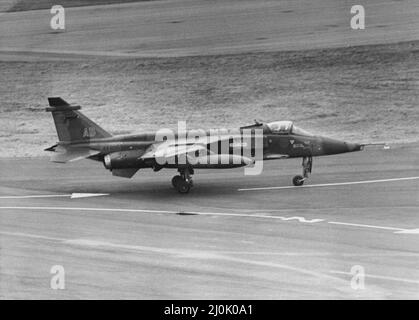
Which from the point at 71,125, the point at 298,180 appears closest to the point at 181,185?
the point at 298,180

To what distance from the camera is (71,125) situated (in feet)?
121

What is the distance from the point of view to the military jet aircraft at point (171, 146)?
3635 cm

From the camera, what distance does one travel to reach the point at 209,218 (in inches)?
1273

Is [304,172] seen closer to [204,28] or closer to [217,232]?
[217,232]

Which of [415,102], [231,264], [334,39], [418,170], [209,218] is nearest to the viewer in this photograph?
[231,264]

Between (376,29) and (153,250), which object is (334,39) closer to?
→ (376,29)

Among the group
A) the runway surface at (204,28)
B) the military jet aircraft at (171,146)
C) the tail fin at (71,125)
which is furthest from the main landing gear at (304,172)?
the runway surface at (204,28)

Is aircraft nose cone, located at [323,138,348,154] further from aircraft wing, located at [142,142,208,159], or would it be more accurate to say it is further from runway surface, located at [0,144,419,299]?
aircraft wing, located at [142,142,208,159]

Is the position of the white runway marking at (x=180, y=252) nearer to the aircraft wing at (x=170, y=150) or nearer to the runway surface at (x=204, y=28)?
the aircraft wing at (x=170, y=150)

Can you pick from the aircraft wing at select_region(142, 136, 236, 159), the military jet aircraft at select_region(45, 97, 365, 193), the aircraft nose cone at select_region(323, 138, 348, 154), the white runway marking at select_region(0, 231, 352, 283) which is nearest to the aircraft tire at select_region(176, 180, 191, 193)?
the military jet aircraft at select_region(45, 97, 365, 193)

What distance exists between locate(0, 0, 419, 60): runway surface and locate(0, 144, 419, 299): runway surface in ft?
56.8

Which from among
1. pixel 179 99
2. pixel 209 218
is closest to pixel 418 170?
pixel 209 218

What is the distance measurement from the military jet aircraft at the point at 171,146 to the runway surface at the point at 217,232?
3.69ft

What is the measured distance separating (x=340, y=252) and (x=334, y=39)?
33.7 m
